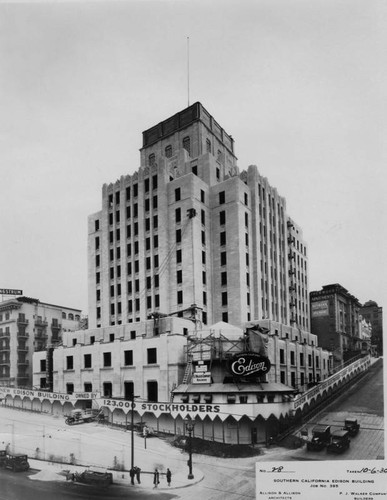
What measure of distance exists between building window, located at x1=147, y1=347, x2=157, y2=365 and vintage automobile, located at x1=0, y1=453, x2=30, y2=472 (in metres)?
12.5

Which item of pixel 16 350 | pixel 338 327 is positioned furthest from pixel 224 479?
pixel 338 327

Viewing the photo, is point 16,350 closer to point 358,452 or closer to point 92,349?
point 92,349

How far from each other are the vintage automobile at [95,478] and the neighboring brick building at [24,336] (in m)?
16.7

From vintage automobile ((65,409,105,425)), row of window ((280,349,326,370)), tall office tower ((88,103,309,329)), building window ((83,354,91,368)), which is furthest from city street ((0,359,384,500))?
tall office tower ((88,103,309,329))

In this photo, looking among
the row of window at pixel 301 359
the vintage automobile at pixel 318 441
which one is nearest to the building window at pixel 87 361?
the row of window at pixel 301 359

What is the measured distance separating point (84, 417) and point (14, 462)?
708 cm

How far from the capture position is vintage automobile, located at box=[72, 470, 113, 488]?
743 inches

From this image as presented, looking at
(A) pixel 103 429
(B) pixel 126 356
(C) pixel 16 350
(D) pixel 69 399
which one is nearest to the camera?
(A) pixel 103 429

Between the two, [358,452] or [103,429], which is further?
[103,429]

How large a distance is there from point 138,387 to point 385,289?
64.5ft

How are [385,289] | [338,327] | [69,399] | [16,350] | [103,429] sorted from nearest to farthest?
[385,289] < [103,429] < [69,399] < [16,350] < [338,327]

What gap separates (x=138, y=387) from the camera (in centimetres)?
3166

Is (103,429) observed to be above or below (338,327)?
below

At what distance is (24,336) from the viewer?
38656 millimetres
